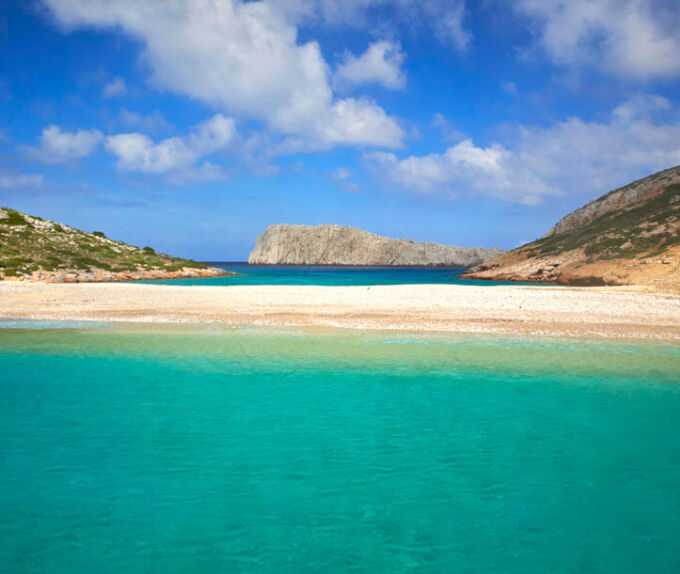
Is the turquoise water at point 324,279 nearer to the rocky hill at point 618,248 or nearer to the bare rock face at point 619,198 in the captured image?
the rocky hill at point 618,248

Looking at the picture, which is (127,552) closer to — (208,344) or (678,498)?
(678,498)

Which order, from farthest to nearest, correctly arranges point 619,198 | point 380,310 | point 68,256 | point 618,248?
point 619,198
point 68,256
point 618,248
point 380,310

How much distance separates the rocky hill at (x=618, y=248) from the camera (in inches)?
1676

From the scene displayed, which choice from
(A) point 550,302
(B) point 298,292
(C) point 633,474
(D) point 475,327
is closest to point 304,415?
(C) point 633,474

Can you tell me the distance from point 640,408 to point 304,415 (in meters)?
6.70

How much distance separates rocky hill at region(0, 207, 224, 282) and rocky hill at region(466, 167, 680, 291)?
41.5 m

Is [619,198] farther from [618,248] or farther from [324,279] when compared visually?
[324,279]

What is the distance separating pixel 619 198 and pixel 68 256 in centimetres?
6691

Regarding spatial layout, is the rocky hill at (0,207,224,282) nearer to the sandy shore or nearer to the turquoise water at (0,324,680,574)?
the sandy shore

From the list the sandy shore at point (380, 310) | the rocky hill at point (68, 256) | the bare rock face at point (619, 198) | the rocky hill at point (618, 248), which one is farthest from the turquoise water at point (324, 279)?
the sandy shore at point (380, 310)

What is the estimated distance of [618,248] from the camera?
4847 cm

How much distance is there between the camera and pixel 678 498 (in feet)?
21.0

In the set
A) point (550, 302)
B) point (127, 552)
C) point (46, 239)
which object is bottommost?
point (127, 552)

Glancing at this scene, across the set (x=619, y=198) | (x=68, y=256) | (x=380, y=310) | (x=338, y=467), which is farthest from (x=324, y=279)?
(x=338, y=467)
